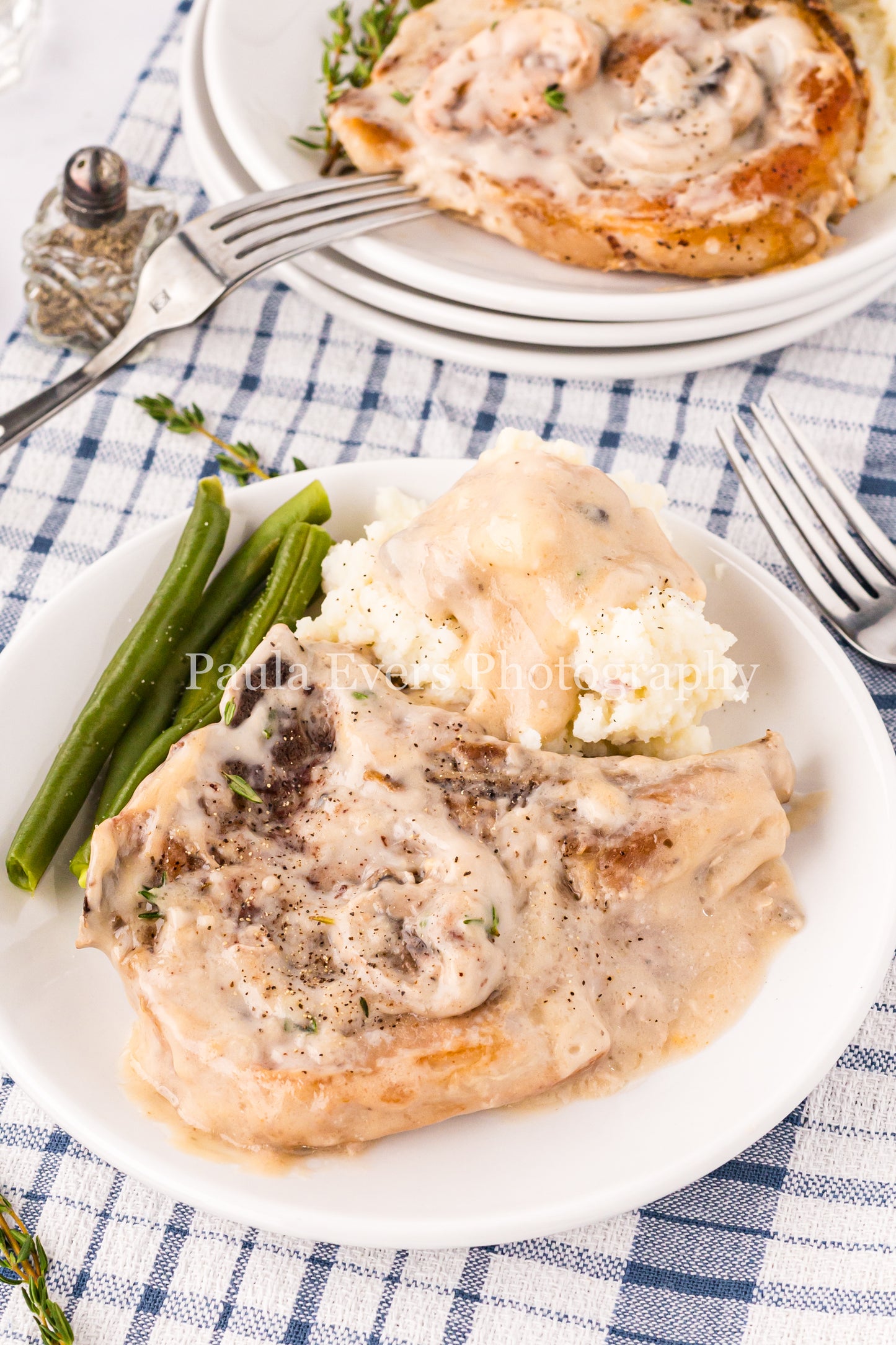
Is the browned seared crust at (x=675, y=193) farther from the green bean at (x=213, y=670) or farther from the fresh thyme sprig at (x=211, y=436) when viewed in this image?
the green bean at (x=213, y=670)

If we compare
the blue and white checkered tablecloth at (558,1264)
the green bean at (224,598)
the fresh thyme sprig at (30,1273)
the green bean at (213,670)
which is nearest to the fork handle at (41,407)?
the green bean at (224,598)

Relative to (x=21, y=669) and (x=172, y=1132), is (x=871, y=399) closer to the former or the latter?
(x=21, y=669)

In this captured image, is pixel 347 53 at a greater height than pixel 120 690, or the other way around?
pixel 347 53

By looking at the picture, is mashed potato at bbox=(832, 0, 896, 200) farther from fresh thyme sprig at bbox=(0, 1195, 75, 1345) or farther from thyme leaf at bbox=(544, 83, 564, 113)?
fresh thyme sprig at bbox=(0, 1195, 75, 1345)

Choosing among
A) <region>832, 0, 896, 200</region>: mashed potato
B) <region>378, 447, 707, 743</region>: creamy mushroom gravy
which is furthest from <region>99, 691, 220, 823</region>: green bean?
<region>832, 0, 896, 200</region>: mashed potato

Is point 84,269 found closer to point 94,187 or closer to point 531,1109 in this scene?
point 94,187

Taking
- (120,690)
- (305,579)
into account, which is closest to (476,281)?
(305,579)

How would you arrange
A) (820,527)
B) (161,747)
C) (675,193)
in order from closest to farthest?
(161,747) < (820,527) < (675,193)
